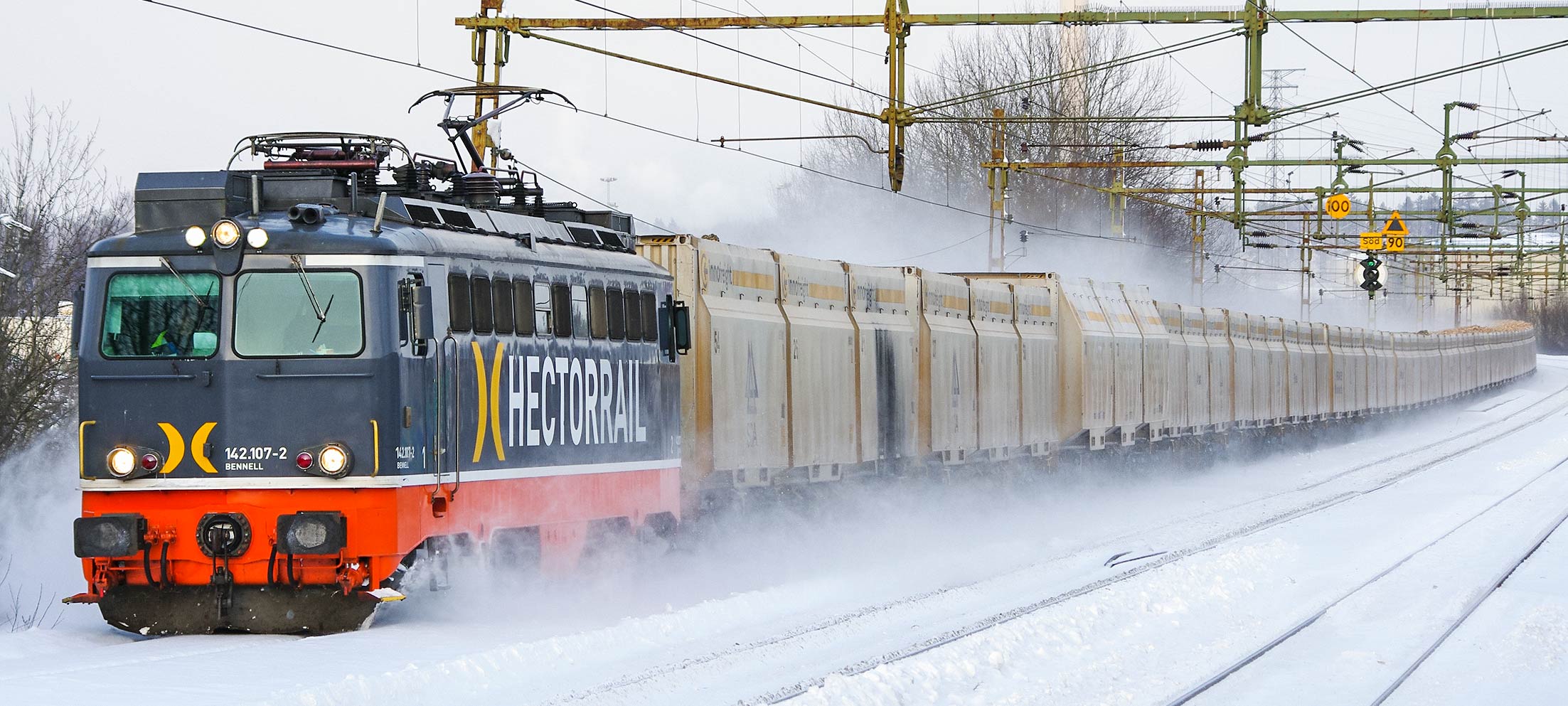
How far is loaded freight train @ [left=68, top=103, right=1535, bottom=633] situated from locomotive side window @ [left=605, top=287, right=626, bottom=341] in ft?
0.11

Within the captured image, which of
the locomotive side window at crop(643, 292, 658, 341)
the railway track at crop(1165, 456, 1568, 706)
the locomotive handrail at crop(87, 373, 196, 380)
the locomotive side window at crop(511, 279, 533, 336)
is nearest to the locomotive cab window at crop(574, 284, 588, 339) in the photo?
the locomotive side window at crop(511, 279, 533, 336)

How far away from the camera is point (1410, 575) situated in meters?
16.9

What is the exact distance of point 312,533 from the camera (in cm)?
1108

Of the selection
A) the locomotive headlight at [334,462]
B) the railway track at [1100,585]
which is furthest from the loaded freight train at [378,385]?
the railway track at [1100,585]

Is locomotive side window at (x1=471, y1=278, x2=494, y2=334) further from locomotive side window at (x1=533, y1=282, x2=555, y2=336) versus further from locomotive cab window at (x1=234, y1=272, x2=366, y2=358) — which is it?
locomotive cab window at (x1=234, y1=272, x2=366, y2=358)

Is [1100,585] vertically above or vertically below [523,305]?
below

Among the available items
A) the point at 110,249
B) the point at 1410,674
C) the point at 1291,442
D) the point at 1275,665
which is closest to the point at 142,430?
the point at 110,249

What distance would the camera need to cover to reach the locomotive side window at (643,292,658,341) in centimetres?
1502

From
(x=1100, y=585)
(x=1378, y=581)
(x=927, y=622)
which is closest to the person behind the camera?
(x=927, y=622)

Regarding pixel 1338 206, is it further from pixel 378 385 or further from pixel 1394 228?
pixel 378 385

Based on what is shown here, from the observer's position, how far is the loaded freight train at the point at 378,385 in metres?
11.3

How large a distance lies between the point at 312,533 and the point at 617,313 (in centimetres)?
407

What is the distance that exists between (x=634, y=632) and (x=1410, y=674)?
523cm

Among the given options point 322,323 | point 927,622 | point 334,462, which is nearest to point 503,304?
point 322,323
